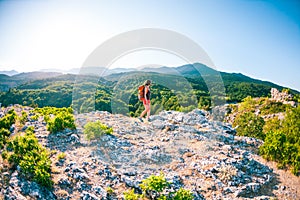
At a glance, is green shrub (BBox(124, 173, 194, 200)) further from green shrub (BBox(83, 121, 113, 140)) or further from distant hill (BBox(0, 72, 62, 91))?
distant hill (BBox(0, 72, 62, 91))

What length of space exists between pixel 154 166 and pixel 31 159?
14.6ft

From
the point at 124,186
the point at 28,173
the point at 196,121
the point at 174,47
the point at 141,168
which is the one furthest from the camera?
the point at 196,121

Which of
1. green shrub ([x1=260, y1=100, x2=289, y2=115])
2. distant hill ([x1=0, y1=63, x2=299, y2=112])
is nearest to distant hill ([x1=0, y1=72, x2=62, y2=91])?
distant hill ([x1=0, y1=63, x2=299, y2=112])

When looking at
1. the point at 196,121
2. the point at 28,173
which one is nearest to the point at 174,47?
the point at 196,121

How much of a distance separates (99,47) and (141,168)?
5.83 m

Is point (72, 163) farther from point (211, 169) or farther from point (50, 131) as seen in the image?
point (211, 169)

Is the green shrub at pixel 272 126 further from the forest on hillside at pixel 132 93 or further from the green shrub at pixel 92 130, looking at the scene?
the green shrub at pixel 92 130

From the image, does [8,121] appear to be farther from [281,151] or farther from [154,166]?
[281,151]

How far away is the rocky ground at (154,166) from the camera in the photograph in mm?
8719

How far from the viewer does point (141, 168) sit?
34.0ft

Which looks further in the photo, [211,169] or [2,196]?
[211,169]

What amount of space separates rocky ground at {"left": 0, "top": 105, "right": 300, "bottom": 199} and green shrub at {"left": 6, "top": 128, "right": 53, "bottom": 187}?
26cm

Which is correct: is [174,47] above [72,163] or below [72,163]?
above

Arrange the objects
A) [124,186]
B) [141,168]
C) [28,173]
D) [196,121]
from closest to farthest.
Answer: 1. [28,173]
2. [124,186]
3. [141,168]
4. [196,121]
